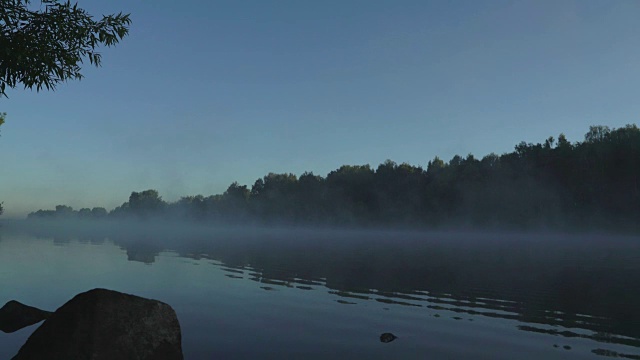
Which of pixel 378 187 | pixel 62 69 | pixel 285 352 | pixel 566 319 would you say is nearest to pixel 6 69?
pixel 62 69

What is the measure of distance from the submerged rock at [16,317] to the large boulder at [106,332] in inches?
266

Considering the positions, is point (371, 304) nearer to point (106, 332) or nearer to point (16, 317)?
point (106, 332)

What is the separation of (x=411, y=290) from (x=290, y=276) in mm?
11232

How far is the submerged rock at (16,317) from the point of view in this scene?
57.0 feet

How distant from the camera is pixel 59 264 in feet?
139

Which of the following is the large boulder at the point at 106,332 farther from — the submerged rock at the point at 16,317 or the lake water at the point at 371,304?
the submerged rock at the point at 16,317

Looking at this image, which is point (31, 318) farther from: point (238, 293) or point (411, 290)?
point (411, 290)

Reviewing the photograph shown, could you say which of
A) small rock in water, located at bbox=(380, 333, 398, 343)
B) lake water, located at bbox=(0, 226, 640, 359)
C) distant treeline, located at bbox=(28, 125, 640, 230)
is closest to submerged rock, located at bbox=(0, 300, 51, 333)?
lake water, located at bbox=(0, 226, 640, 359)

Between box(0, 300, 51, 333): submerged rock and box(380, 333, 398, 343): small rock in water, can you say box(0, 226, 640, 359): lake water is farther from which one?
box(0, 300, 51, 333): submerged rock

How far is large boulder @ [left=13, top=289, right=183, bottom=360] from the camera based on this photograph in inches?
439

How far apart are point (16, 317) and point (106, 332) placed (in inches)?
378

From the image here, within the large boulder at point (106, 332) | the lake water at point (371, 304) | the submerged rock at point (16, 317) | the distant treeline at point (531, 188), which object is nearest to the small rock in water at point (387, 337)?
the lake water at point (371, 304)

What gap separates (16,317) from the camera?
58.2 feet

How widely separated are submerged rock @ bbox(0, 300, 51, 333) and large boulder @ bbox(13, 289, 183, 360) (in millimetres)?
6760
